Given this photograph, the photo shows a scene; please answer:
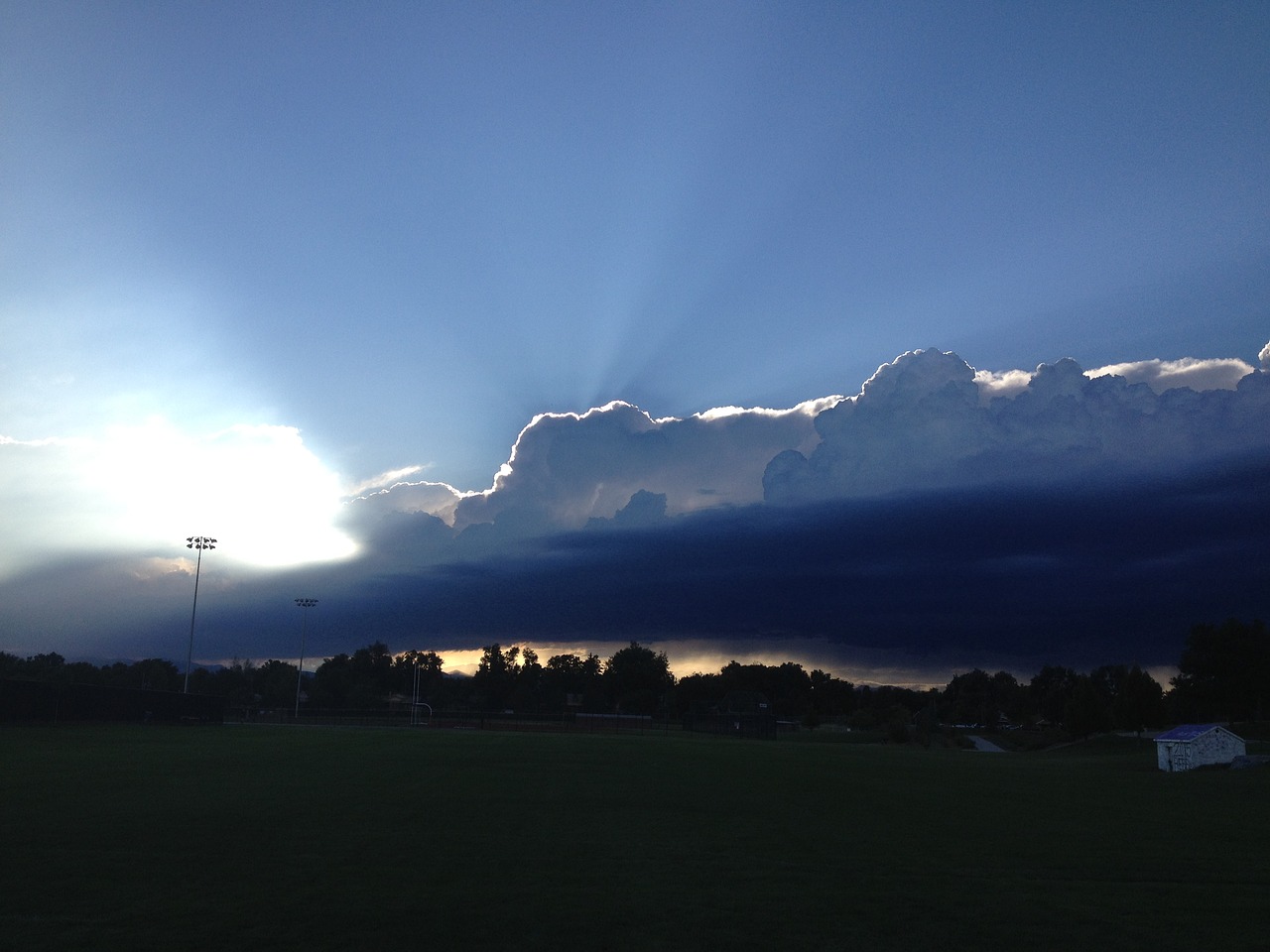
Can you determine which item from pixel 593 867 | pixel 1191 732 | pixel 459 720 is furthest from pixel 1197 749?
pixel 459 720

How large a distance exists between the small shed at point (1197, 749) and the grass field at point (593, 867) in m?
30.5

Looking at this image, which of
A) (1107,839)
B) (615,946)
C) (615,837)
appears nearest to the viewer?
(615,946)

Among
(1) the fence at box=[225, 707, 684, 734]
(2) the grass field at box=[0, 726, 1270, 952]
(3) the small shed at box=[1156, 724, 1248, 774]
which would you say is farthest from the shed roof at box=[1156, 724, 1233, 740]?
(1) the fence at box=[225, 707, 684, 734]

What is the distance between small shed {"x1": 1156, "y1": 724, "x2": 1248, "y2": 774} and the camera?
5488 centimetres

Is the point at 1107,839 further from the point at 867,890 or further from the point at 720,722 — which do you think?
the point at 720,722

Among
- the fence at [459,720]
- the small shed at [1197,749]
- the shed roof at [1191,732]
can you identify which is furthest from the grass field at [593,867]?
the fence at [459,720]

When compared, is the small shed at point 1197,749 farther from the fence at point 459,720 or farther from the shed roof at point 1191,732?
the fence at point 459,720

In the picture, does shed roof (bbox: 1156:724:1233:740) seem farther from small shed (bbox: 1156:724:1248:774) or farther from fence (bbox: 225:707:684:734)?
fence (bbox: 225:707:684:734)

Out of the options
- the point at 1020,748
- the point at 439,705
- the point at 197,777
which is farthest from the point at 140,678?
the point at 197,777

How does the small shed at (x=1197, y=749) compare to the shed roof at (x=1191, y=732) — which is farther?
the shed roof at (x=1191, y=732)

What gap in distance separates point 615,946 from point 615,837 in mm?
7434

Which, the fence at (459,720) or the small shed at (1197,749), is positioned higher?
the fence at (459,720)

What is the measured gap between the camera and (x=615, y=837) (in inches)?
656

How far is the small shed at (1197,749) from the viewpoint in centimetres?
5488
